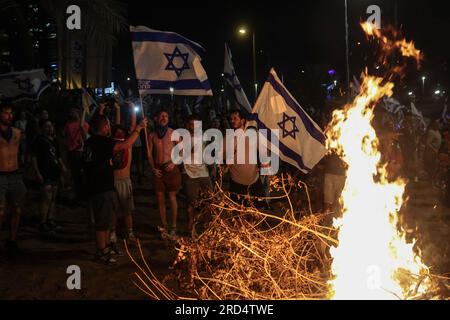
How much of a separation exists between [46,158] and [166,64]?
2.64m

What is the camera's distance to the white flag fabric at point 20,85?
14.0 metres

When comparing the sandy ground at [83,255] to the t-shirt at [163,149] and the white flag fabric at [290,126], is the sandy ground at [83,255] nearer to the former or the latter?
the t-shirt at [163,149]

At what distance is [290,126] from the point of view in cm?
822

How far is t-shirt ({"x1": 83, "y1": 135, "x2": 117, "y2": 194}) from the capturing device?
7195 mm

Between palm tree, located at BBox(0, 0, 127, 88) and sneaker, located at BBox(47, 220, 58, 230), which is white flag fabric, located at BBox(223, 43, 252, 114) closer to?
palm tree, located at BBox(0, 0, 127, 88)

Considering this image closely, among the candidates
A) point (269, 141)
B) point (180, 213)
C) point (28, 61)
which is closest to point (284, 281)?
point (269, 141)

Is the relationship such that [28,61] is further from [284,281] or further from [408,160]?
[284,281]

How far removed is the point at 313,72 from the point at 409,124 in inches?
1221

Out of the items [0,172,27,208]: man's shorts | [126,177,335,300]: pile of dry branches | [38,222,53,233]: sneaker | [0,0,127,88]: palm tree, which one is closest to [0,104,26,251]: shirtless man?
[0,172,27,208]: man's shorts

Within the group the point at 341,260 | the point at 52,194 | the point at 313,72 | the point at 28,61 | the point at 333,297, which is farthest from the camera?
the point at 313,72

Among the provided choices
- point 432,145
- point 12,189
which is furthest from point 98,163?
point 432,145

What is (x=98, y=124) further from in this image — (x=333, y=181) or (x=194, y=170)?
(x=333, y=181)

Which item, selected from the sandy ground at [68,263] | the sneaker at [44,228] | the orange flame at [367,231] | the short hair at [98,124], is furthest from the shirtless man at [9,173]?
the orange flame at [367,231]
